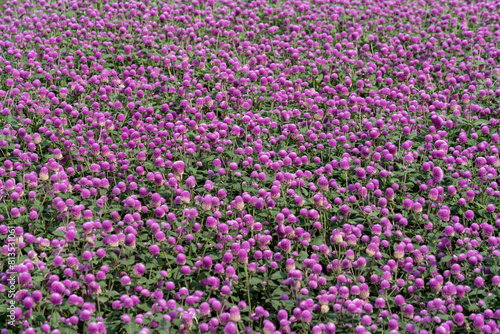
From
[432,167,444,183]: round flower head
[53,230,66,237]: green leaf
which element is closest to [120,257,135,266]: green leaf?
[53,230,66,237]: green leaf

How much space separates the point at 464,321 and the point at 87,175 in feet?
12.4

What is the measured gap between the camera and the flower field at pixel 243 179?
13.0 feet

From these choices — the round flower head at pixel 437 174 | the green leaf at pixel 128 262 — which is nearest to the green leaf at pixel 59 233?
the green leaf at pixel 128 262

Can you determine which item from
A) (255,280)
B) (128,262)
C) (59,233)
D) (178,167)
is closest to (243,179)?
(178,167)

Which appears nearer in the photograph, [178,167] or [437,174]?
[178,167]

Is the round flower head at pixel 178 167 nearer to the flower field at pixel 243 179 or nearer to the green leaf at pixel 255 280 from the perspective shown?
the flower field at pixel 243 179

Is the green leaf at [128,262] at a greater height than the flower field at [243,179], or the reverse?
the flower field at [243,179]

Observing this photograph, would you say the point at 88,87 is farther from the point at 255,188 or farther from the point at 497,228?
the point at 497,228

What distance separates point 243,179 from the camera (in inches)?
205

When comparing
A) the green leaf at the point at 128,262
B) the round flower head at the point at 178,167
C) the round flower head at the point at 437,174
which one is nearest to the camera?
the green leaf at the point at 128,262

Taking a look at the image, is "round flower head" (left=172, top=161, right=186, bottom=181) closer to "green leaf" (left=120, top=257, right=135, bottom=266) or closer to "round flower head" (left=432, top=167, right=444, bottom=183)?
"green leaf" (left=120, top=257, right=135, bottom=266)

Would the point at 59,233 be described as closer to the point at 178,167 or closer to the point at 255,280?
the point at 178,167

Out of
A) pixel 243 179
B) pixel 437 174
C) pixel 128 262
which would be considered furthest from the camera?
pixel 243 179

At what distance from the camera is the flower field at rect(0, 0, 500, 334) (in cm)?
397
